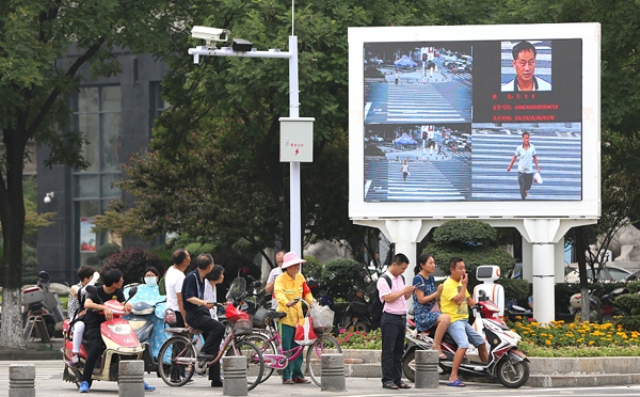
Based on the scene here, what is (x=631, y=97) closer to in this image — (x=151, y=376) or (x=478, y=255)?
(x=478, y=255)

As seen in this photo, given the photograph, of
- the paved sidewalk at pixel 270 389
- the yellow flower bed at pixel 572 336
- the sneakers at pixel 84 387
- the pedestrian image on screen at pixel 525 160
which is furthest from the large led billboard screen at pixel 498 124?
the sneakers at pixel 84 387

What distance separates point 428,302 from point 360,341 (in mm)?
3297

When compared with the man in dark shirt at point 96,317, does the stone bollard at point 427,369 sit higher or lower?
lower

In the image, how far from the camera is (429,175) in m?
22.8

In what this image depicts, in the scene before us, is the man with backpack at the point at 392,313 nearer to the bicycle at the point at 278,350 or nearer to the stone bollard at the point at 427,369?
the stone bollard at the point at 427,369

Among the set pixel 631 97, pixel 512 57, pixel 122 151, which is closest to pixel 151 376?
pixel 512 57

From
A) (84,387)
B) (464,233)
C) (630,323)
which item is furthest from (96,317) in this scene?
(630,323)

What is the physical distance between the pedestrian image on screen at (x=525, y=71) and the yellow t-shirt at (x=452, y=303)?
6.60m

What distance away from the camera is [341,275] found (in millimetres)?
30297

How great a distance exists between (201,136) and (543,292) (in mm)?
16152

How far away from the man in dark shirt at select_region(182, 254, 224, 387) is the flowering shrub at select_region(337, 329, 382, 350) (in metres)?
3.88

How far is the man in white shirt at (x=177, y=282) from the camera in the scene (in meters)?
16.6

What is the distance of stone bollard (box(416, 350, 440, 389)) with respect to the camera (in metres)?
16.4

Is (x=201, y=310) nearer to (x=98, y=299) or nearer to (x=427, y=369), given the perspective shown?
(x=98, y=299)
